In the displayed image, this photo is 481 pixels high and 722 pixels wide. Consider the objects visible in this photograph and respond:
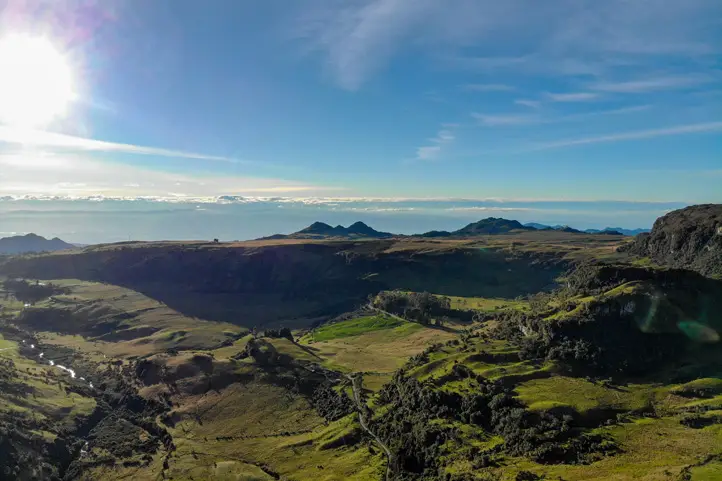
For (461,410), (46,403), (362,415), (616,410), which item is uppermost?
(616,410)

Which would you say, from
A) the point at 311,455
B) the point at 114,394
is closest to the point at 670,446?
the point at 311,455

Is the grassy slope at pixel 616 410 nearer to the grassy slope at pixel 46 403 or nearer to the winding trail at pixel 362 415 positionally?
the winding trail at pixel 362 415

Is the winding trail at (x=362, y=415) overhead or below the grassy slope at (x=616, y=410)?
below

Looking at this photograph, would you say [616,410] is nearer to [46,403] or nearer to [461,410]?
[461,410]

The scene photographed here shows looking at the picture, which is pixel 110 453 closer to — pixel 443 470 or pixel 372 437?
pixel 372 437

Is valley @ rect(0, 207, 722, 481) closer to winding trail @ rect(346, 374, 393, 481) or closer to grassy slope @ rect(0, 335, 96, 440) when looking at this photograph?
winding trail @ rect(346, 374, 393, 481)

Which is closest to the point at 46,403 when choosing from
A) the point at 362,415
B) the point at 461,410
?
the point at 362,415

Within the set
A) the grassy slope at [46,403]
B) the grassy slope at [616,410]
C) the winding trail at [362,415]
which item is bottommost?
the grassy slope at [46,403]

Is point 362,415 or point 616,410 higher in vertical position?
point 616,410

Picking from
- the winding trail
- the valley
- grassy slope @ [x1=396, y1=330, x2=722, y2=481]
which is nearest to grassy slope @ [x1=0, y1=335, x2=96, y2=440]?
the valley

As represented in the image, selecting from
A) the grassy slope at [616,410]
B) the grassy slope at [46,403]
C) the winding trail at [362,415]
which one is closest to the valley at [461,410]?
the grassy slope at [616,410]
